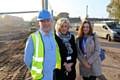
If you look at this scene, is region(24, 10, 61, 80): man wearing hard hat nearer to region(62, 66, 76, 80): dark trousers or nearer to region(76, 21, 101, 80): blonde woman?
region(62, 66, 76, 80): dark trousers

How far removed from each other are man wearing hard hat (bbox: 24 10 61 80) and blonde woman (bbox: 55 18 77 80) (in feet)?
3.34

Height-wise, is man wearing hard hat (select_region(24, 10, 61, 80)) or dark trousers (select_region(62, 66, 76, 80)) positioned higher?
man wearing hard hat (select_region(24, 10, 61, 80))

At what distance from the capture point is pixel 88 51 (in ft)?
22.7

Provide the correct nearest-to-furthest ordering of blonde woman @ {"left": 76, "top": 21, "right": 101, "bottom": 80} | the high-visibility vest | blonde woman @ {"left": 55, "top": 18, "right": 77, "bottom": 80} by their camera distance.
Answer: the high-visibility vest
blonde woman @ {"left": 55, "top": 18, "right": 77, "bottom": 80}
blonde woman @ {"left": 76, "top": 21, "right": 101, "bottom": 80}

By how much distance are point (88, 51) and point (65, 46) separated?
2.16ft

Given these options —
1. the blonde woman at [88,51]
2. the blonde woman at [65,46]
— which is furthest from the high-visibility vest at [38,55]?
the blonde woman at [88,51]

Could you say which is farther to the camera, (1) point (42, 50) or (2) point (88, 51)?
(2) point (88, 51)

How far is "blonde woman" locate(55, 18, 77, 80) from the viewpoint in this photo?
6.37 meters

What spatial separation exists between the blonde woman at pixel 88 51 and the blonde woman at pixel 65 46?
29cm

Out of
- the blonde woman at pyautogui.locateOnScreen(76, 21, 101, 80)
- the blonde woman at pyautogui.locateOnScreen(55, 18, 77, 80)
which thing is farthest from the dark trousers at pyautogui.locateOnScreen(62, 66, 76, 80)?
the blonde woman at pyautogui.locateOnScreen(76, 21, 101, 80)

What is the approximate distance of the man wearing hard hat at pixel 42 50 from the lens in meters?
5.27

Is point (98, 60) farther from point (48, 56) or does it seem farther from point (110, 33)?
point (110, 33)

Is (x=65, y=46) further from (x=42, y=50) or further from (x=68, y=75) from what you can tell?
(x=42, y=50)

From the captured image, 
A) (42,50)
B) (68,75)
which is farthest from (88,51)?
(42,50)
